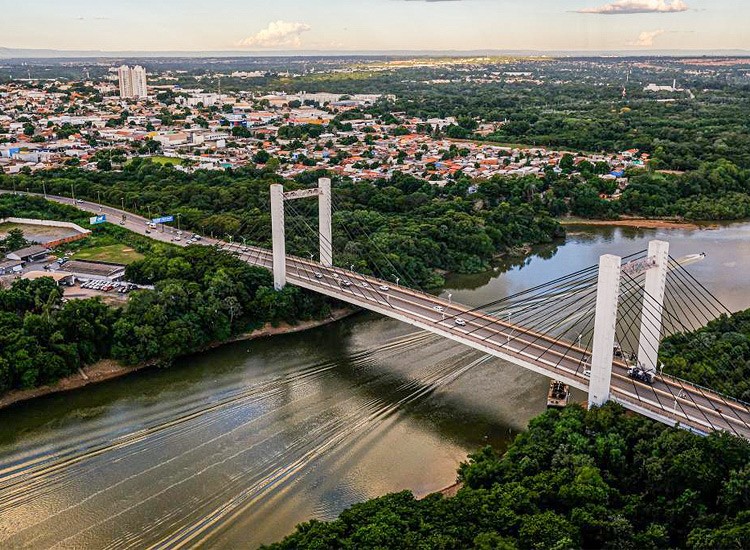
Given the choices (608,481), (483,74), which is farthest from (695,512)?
(483,74)

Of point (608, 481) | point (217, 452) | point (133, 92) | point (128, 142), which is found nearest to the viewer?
point (608, 481)

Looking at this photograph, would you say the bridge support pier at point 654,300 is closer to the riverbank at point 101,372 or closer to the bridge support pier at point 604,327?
the bridge support pier at point 604,327

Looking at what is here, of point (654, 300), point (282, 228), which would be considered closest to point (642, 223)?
point (282, 228)

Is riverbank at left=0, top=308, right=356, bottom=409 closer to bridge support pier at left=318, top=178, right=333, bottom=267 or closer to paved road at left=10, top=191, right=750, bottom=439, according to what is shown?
paved road at left=10, top=191, right=750, bottom=439

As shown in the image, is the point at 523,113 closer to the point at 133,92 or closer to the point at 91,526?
the point at 133,92

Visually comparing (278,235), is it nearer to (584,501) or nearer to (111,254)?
(111,254)

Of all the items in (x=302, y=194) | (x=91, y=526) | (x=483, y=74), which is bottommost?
(x=91, y=526)
